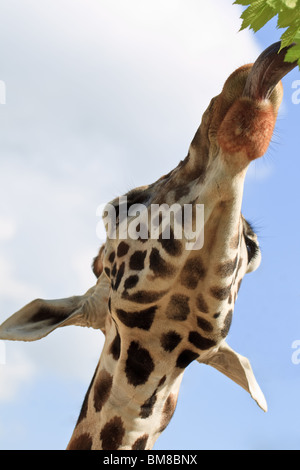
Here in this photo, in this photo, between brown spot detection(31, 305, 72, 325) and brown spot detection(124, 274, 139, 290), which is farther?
brown spot detection(31, 305, 72, 325)

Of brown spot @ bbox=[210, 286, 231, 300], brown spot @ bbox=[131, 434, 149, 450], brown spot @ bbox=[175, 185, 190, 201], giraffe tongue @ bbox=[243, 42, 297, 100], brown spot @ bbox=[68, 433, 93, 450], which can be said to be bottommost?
brown spot @ bbox=[68, 433, 93, 450]

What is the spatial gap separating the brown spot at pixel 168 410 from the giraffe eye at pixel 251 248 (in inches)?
A: 43.6

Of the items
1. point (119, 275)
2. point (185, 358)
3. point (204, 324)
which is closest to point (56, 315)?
point (119, 275)

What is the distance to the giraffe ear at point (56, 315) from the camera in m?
4.56

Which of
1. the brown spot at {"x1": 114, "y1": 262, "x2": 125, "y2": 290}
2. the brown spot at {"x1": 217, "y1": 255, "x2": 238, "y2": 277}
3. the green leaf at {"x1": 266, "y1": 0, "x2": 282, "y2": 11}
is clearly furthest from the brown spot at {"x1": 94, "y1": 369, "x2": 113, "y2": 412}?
the green leaf at {"x1": 266, "y1": 0, "x2": 282, "y2": 11}

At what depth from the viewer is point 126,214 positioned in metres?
4.49

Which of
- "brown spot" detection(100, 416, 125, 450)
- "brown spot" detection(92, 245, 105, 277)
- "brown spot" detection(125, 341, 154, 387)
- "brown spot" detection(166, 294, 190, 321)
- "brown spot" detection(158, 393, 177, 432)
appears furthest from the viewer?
"brown spot" detection(92, 245, 105, 277)

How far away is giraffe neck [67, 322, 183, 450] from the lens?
163 inches

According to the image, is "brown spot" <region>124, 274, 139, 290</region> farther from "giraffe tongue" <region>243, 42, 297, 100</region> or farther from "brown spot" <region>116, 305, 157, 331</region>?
"giraffe tongue" <region>243, 42, 297, 100</region>

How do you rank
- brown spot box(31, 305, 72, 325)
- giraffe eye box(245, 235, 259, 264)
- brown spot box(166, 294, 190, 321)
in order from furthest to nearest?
brown spot box(31, 305, 72, 325) < giraffe eye box(245, 235, 259, 264) < brown spot box(166, 294, 190, 321)

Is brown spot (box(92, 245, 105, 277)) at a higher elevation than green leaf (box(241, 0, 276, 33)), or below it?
below

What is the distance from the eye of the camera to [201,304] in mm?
3799
